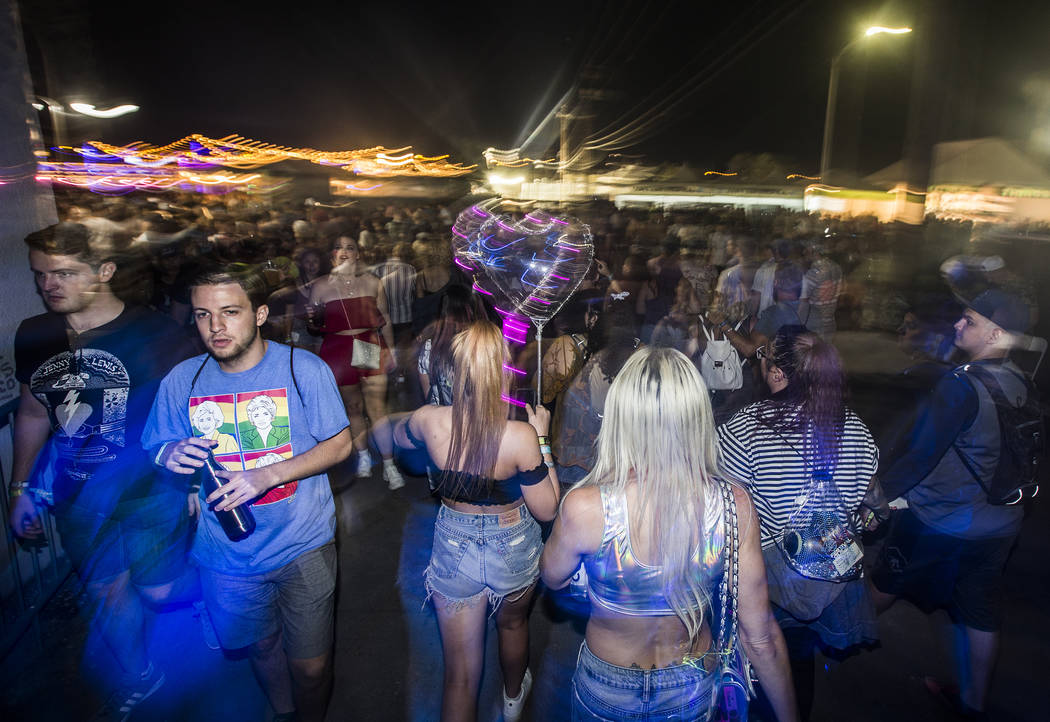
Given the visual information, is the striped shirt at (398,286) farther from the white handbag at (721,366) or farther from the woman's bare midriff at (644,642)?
the woman's bare midriff at (644,642)

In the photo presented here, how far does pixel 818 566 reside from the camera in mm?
2260

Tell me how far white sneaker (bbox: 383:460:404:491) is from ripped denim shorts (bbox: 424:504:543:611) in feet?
9.20

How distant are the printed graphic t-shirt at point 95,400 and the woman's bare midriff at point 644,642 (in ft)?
6.83

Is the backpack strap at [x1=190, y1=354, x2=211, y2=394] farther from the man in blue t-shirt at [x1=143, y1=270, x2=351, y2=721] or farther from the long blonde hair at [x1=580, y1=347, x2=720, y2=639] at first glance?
the long blonde hair at [x1=580, y1=347, x2=720, y2=639]

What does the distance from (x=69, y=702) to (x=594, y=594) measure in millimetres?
2839

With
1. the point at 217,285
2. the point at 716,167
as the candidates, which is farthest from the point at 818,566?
the point at 716,167

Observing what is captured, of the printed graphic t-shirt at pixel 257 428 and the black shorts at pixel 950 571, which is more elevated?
the printed graphic t-shirt at pixel 257 428

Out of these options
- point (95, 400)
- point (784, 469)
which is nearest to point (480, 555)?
point (784, 469)

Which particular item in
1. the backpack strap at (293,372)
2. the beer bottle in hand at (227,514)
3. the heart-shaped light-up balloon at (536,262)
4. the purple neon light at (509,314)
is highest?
the heart-shaped light-up balloon at (536,262)

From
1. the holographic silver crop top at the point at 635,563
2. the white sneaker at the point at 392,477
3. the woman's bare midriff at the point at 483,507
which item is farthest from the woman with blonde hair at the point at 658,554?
the white sneaker at the point at 392,477

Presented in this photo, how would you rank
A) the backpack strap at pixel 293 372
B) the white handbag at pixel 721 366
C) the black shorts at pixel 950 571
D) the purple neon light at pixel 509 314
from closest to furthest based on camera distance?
1. the backpack strap at pixel 293 372
2. the black shorts at pixel 950 571
3. the purple neon light at pixel 509 314
4. the white handbag at pixel 721 366

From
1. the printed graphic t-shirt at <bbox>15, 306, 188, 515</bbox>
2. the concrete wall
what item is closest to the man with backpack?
the printed graphic t-shirt at <bbox>15, 306, 188, 515</bbox>

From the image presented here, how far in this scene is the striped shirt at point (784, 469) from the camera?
228 cm

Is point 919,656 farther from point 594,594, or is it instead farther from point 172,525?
point 172,525
